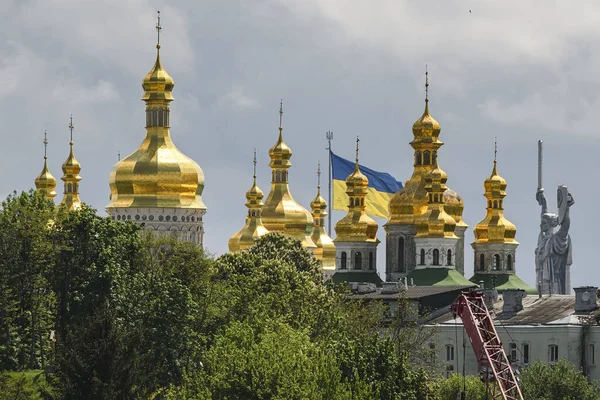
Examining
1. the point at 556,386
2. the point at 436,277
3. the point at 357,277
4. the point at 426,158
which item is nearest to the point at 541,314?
the point at 556,386

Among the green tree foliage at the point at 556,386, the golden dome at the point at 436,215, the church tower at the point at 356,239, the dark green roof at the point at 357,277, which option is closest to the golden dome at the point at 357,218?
the church tower at the point at 356,239

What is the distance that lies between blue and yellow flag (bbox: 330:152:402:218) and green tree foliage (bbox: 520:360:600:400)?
59879mm

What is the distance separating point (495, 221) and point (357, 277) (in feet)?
33.2

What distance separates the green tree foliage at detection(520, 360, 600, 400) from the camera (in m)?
97.1

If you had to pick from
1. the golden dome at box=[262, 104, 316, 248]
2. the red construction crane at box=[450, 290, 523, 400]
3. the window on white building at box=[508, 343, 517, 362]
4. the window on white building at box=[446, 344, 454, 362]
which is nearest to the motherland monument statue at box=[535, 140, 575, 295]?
the golden dome at box=[262, 104, 316, 248]

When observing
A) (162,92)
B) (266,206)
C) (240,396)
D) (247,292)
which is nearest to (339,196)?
(266,206)

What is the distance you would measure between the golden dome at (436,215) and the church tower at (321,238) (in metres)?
16.3

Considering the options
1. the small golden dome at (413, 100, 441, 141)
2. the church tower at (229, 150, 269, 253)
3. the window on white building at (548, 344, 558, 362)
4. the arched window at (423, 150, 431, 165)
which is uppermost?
the small golden dome at (413, 100, 441, 141)

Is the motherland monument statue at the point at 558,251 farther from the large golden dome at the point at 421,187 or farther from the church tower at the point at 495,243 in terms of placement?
the large golden dome at the point at 421,187

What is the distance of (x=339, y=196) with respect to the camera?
16062 cm

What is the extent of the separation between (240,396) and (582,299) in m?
41.6

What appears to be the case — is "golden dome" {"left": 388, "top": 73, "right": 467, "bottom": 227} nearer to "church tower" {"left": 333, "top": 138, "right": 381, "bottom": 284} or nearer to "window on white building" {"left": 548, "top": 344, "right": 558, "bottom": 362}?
"church tower" {"left": 333, "top": 138, "right": 381, "bottom": 284}

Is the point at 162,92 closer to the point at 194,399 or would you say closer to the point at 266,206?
the point at 266,206

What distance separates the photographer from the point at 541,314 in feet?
388
